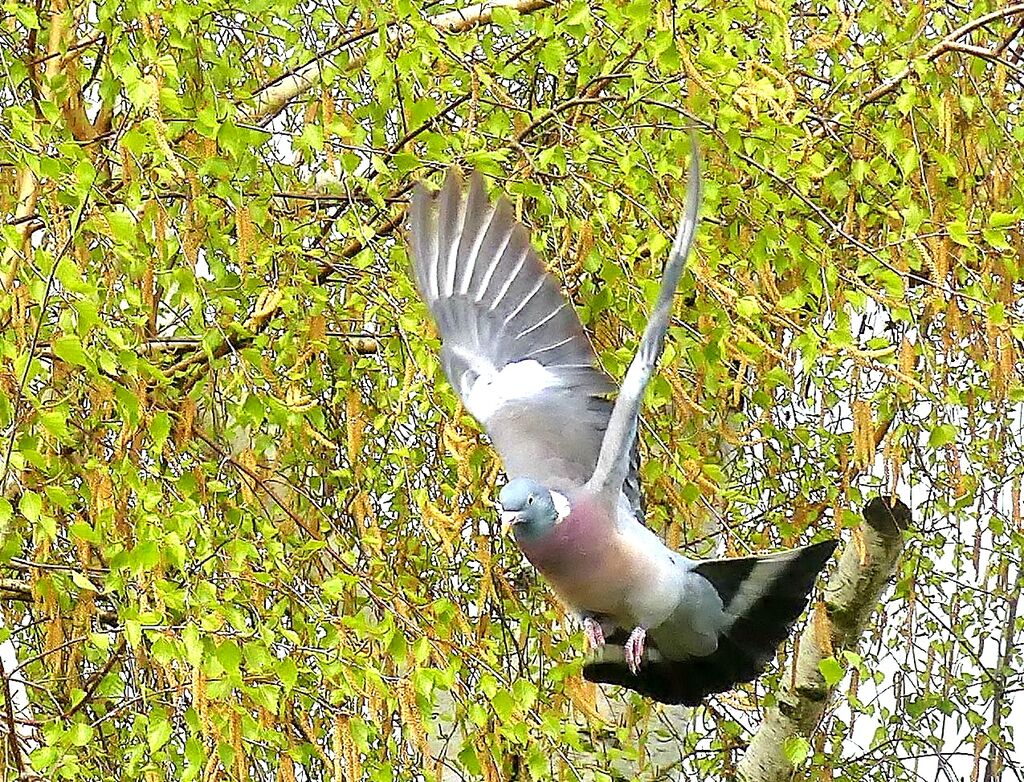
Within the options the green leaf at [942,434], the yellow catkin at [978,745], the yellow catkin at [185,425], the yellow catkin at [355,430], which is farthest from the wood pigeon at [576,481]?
the yellow catkin at [978,745]

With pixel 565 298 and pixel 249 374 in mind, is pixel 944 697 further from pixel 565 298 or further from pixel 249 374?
pixel 249 374

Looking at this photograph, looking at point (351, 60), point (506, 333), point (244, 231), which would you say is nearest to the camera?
point (244, 231)

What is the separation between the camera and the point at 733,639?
6.66ft

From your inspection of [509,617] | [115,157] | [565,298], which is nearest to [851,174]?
[565,298]

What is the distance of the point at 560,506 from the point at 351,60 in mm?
819

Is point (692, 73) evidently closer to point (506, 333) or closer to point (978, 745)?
point (506, 333)

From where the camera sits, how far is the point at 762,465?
2660 mm

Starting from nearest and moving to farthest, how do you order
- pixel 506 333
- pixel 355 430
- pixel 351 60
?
pixel 355 430 → pixel 506 333 → pixel 351 60

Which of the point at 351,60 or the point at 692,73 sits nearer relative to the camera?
the point at 692,73

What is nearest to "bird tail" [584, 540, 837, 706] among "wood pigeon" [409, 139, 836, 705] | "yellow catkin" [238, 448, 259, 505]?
"wood pigeon" [409, 139, 836, 705]

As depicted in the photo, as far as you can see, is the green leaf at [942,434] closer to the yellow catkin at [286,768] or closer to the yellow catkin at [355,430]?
the yellow catkin at [355,430]

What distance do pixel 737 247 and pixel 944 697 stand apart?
4.29 feet

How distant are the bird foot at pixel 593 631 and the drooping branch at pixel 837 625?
1.61ft

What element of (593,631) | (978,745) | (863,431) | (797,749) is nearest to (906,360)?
(863,431)
